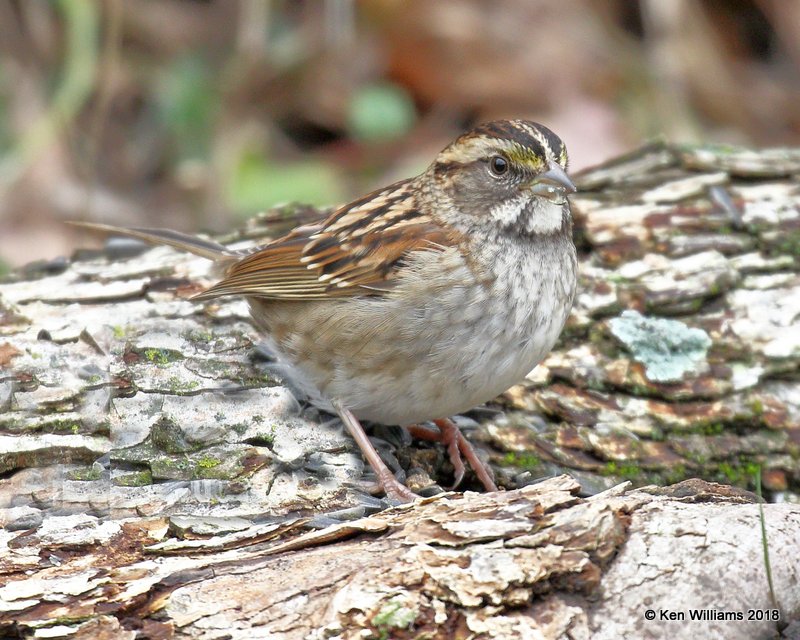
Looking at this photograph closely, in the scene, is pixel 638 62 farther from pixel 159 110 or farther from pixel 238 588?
pixel 238 588

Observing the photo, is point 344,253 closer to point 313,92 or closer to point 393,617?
point 393,617

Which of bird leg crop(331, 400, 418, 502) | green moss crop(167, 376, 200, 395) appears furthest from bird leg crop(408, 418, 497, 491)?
green moss crop(167, 376, 200, 395)

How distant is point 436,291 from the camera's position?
133 inches

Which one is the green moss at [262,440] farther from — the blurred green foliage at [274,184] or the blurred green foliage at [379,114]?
the blurred green foliage at [379,114]

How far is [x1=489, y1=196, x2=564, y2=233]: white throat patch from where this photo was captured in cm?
350

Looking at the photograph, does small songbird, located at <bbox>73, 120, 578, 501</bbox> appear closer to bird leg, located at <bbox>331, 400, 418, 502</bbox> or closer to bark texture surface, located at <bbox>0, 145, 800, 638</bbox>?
bird leg, located at <bbox>331, 400, 418, 502</bbox>

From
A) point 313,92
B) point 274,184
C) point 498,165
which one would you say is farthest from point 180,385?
point 313,92

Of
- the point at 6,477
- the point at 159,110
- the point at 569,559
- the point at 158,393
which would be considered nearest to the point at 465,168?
the point at 158,393

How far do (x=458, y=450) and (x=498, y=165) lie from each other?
3.04ft

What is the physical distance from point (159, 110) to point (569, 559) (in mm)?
5157

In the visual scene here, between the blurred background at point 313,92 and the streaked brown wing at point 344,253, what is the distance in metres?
2.57

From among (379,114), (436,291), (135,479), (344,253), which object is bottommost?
(135,479)

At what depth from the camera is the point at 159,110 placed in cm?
702

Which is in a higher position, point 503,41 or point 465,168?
point 503,41
